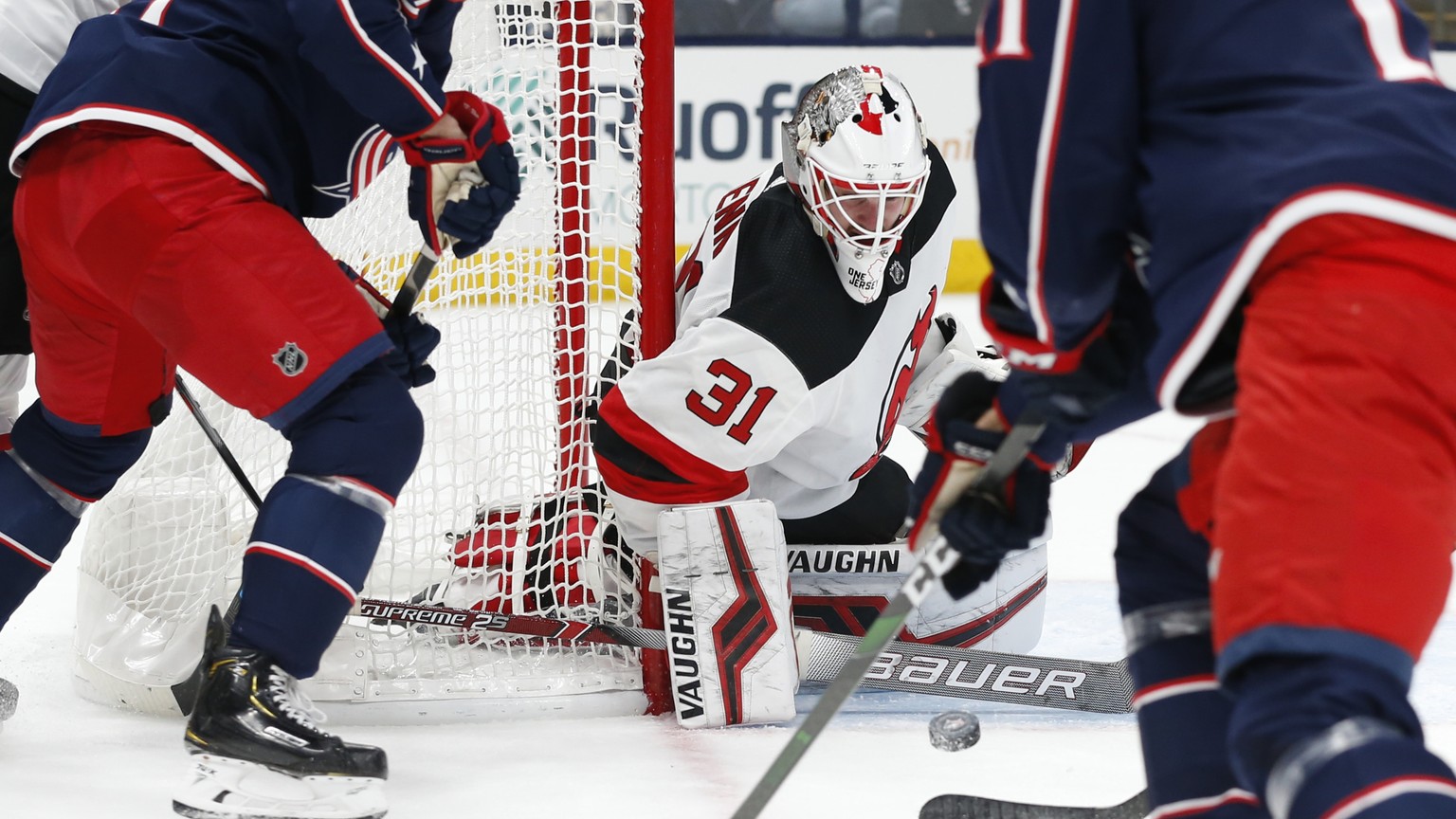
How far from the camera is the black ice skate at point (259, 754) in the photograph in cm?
159

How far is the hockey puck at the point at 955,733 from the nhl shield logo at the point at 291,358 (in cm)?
95

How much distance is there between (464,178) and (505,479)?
0.60 metres

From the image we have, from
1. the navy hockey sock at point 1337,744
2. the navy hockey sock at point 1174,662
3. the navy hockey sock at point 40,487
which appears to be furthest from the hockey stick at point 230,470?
the navy hockey sock at point 1337,744

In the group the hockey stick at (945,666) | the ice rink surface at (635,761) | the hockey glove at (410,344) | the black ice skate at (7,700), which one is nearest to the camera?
the ice rink surface at (635,761)

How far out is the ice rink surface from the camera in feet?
5.96

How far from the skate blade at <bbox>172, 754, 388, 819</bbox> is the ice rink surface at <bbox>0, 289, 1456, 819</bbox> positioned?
18 cm

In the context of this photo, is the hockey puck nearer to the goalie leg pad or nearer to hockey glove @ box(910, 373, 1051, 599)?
the goalie leg pad

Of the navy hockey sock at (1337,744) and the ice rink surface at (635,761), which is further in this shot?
the ice rink surface at (635,761)

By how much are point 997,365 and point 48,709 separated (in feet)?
5.31

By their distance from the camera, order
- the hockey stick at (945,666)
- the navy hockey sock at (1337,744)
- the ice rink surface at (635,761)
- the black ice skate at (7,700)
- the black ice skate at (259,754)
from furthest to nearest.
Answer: the hockey stick at (945,666)
the black ice skate at (7,700)
the ice rink surface at (635,761)
the black ice skate at (259,754)
the navy hockey sock at (1337,744)

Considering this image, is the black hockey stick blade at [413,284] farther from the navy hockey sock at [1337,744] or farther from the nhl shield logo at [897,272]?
the navy hockey sock at [1337,744]

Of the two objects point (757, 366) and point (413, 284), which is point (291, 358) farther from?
point (757, 366)

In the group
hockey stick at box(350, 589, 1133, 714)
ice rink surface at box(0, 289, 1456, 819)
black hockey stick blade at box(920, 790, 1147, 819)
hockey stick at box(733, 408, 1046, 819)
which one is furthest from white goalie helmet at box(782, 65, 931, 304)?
hockey stick at box(733, 408, 1046, 819)

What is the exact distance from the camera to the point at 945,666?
7.13 ft
